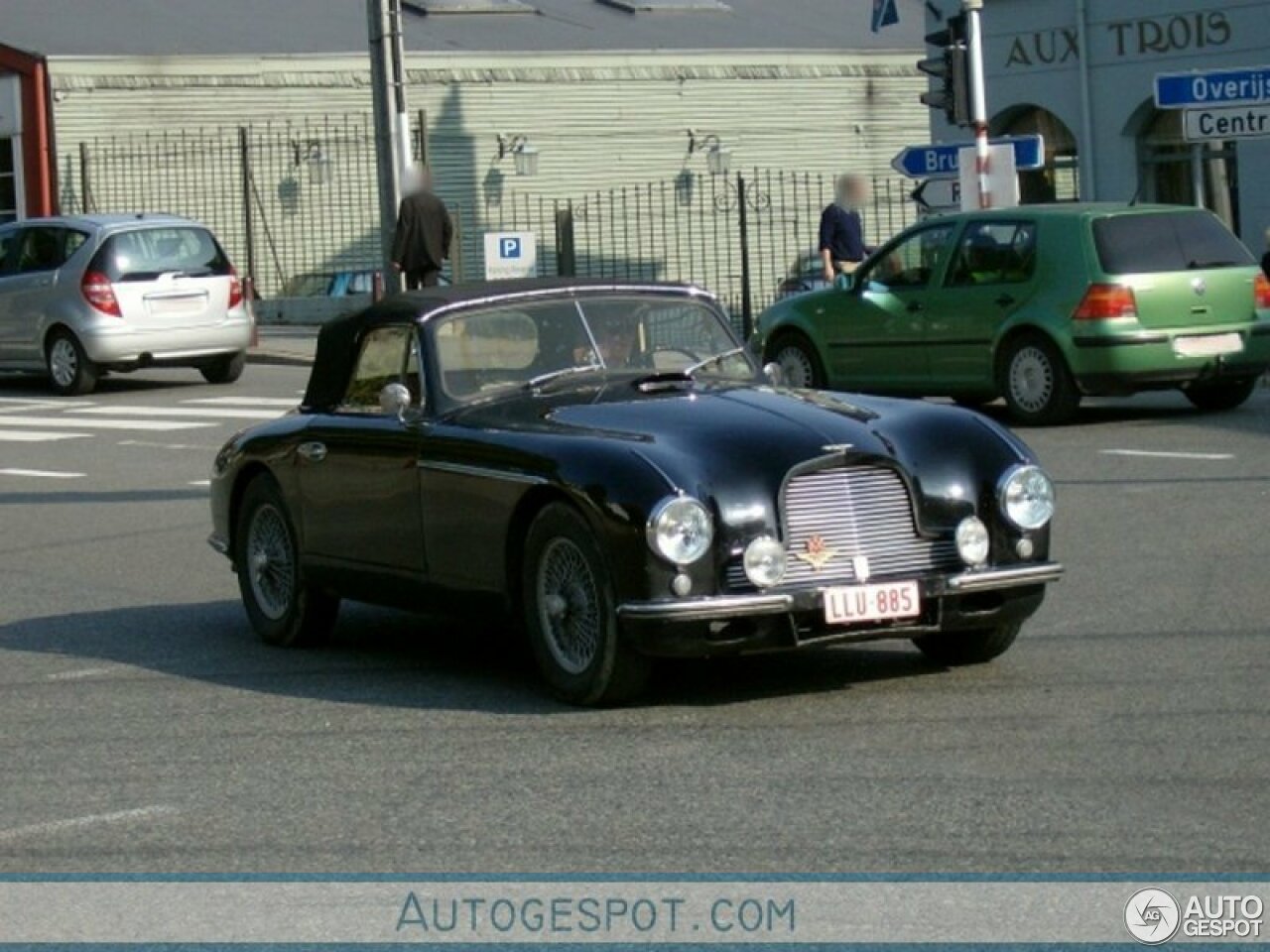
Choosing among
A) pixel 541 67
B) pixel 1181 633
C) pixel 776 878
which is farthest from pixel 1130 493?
pixel 541 67

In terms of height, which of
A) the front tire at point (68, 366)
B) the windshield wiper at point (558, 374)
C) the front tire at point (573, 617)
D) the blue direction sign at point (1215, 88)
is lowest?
the front tire at point (573, 617)

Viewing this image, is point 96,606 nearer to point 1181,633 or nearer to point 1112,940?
point 1181,633

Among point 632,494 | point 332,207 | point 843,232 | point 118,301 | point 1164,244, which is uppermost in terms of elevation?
point 332,207

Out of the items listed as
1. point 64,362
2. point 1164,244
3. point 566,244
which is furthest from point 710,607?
point 566,244

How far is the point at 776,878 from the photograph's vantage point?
656 centimetres

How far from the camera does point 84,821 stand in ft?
24.9

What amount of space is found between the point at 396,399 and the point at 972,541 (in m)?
2.26

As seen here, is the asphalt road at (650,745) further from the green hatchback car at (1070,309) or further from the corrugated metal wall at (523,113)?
the corrugated metal wall at (523,113)

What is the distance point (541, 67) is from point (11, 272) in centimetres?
2345

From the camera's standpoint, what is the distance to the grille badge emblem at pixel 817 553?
884cm

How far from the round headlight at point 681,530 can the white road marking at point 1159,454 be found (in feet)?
27.9

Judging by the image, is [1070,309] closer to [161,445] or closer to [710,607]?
[161,445]

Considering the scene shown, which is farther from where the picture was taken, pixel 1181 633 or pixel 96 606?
pixel 96 606

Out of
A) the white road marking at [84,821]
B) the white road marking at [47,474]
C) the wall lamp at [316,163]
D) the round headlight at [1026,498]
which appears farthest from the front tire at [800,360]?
the wall lamp at [316,163]
